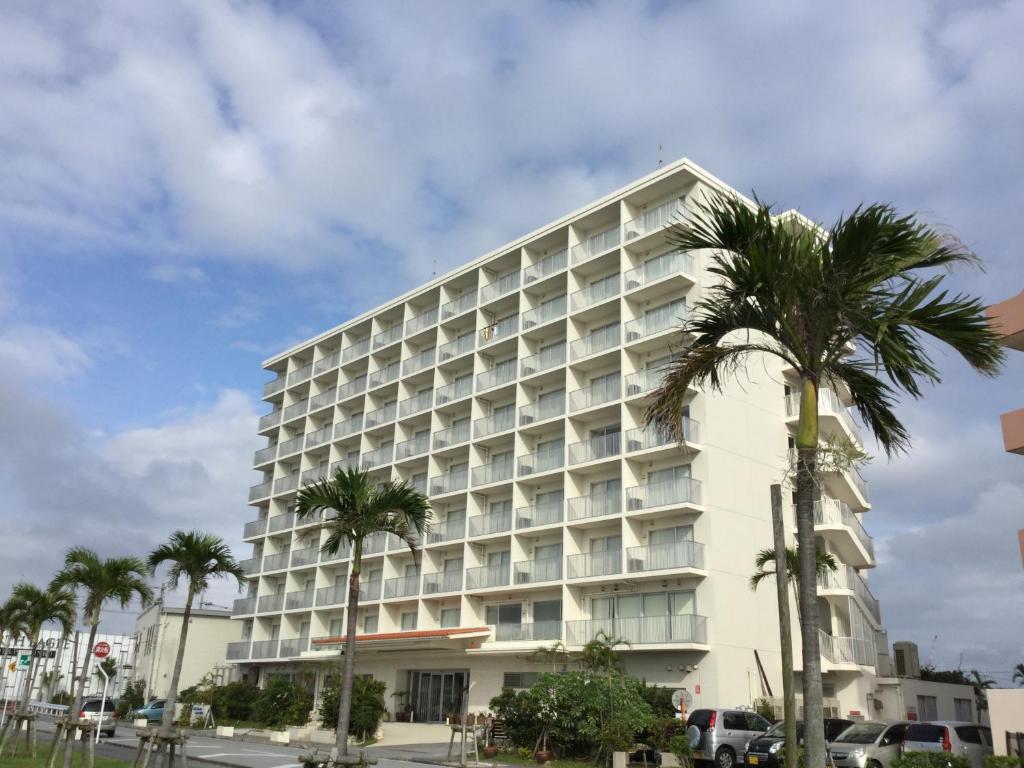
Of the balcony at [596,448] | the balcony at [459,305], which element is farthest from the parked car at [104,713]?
the balcony at [459,305]

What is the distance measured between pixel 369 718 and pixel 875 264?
3265cm

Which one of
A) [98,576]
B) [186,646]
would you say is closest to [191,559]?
[98,576]

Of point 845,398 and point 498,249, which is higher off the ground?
point 498,249

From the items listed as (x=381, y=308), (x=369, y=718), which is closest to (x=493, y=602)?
(x=369, y=718)

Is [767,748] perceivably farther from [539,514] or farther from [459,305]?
[459,305]

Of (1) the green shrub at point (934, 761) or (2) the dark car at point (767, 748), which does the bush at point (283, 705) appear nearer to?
(2) the dark car at point (767, 748)

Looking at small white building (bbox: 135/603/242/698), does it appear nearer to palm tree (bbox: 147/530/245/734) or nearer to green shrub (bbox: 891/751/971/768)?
palm tree (bbox: 147/530/245/734)

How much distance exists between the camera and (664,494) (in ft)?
125

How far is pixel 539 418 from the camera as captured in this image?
45.4 metres

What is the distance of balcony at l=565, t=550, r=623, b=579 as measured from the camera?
38.8m

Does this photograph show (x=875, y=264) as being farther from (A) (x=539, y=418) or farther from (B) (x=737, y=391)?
(A) (x=539, y=418)

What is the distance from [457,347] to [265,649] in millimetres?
23803

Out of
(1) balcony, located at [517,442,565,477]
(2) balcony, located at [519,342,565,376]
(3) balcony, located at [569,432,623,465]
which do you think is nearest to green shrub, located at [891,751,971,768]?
(3) balcony, located at [569,432,623,465]

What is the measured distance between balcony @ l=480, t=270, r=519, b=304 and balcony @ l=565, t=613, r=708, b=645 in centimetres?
1908
